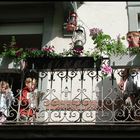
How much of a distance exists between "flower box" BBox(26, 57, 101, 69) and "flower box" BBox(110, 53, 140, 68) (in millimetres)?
452

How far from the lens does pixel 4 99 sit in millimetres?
8453

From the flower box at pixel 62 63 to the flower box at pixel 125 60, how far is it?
45cm

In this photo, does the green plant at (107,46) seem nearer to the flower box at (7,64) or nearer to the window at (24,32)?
the flower box at (7,64)

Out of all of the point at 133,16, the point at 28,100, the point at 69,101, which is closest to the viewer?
the point at 28,100

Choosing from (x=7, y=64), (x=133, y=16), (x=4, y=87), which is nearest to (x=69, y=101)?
(x=4, y=87)

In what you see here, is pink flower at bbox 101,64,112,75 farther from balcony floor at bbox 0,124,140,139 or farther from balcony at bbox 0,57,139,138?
balcony floor at bbox 0,124,140,139

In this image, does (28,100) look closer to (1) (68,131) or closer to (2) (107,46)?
(1) (68,131)

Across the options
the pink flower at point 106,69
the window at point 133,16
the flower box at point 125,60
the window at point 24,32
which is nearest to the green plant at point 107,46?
the flower box at point 125,60

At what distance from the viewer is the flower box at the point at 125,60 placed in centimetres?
811

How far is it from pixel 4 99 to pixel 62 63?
1.33 m

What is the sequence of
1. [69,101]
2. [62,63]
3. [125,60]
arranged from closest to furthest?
[125,60], [62,63], [69,101]

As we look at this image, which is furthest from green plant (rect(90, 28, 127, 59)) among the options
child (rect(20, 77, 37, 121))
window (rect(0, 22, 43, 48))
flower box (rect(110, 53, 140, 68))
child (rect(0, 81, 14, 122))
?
window (rect(0, 22, 43, 48))

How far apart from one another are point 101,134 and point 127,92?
4.06 ft

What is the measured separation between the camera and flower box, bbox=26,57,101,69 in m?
8.57
